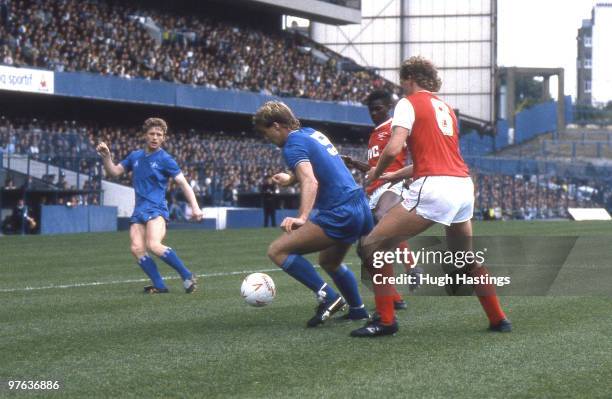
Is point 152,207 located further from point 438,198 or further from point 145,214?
point 438,198

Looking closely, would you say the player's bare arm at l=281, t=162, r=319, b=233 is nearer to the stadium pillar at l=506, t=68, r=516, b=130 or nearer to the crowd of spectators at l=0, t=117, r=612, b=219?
the crowd of spectators at l=0, t=117, r=612, b=219

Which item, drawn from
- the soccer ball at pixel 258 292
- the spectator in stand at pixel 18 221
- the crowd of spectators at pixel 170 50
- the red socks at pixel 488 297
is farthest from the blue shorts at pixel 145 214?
the crowd of spectators at pixel 170 50

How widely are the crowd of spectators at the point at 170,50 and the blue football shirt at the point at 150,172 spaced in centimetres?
2436

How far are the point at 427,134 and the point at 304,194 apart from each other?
993 mm

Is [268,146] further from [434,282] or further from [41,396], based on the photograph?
[41,396]

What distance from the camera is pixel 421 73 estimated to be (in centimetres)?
780

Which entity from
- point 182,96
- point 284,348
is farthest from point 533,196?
point 284,348

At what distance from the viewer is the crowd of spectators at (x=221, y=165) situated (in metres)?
32.2

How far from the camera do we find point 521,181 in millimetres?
48781

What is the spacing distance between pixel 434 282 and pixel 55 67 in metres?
30.7

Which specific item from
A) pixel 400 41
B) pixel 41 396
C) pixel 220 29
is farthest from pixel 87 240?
pixel 400 41

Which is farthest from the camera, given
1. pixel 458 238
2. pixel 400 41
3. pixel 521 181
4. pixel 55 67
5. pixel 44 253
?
pixel 400 41

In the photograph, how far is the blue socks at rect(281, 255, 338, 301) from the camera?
8.69m

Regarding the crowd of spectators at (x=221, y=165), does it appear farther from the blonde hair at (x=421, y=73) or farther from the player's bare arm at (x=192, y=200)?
the blonde hair at (x=421, y=73)
